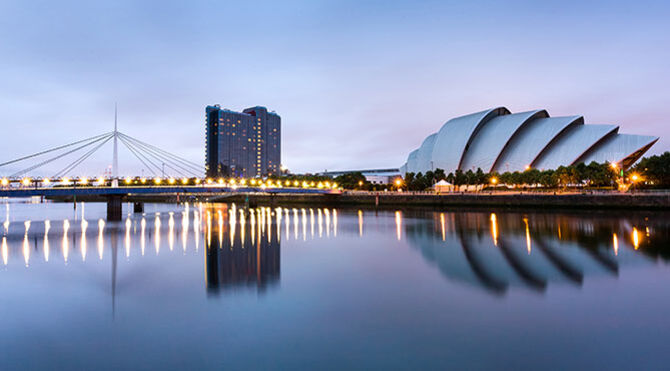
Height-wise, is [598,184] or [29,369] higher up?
[598,184]

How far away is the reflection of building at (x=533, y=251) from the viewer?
10.7m

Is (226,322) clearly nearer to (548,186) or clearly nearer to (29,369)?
(29,369)

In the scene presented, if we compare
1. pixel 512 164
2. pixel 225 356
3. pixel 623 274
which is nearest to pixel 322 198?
pixel 512 164

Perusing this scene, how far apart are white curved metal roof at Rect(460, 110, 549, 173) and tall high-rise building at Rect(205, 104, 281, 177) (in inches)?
3639

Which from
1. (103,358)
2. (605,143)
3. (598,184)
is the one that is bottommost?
(103,358)

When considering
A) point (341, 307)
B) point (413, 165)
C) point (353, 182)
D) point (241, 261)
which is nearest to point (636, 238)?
point (341, 307)

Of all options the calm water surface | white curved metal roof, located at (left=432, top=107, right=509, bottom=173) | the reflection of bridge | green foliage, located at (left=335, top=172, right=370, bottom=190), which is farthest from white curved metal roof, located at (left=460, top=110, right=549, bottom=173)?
the calm water surface

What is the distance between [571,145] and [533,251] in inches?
2034

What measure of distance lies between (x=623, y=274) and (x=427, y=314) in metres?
6.97

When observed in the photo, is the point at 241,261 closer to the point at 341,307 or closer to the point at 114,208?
the point at 341,307

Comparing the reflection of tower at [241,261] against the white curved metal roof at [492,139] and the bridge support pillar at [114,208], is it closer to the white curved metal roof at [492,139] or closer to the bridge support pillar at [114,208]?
the bridge support pillar at [114,208]

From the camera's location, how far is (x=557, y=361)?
5352mm

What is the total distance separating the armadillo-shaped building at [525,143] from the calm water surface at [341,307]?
47.8 metres

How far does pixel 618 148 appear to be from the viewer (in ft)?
182
